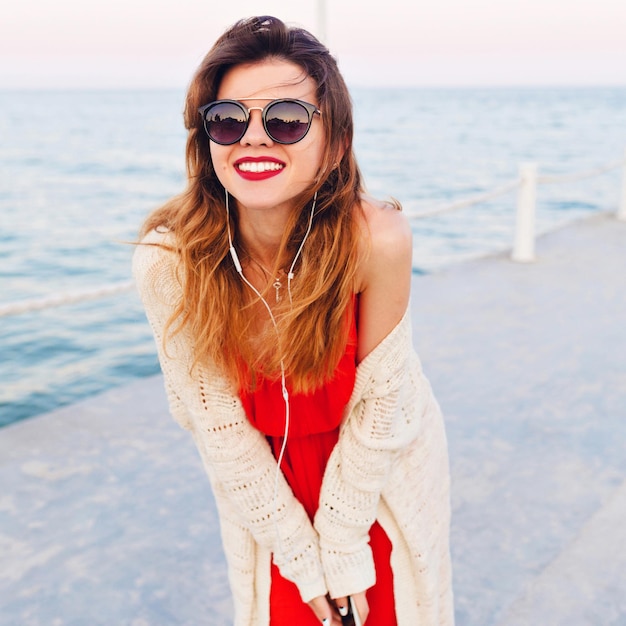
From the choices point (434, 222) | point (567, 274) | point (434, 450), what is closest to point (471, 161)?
point (434, 222)

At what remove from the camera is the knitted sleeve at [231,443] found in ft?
5.07

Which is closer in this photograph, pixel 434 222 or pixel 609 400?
pixel 609 400

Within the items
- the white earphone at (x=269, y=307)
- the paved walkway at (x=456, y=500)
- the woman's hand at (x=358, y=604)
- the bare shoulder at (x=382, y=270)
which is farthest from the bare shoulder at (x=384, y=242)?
the paved walkway at (x=456, y=500)

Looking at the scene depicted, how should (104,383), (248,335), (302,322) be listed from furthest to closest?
1. (104,383)
2. (248,335)
3. (302,322)

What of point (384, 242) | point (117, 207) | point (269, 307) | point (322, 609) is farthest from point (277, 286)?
point (117, 207)

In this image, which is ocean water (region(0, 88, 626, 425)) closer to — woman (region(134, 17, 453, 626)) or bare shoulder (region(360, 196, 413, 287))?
woman (region(134, 17, 453, 626))

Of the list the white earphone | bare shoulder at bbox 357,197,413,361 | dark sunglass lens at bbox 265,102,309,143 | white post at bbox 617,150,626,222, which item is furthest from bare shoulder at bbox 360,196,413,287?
white post at bbox 617,150,626,222

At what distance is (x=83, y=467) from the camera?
9.56ft

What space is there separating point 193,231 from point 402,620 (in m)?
1.02

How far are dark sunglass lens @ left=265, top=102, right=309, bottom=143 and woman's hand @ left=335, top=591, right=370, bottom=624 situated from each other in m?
1.02

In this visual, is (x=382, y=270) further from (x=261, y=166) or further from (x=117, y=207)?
(x=117, y=207)

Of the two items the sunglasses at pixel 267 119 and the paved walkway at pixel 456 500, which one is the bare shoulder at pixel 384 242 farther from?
the paved walkway at pixel 456 500

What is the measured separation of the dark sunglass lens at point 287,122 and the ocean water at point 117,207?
0.46 metres

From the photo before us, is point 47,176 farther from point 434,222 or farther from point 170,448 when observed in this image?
point 170,448
